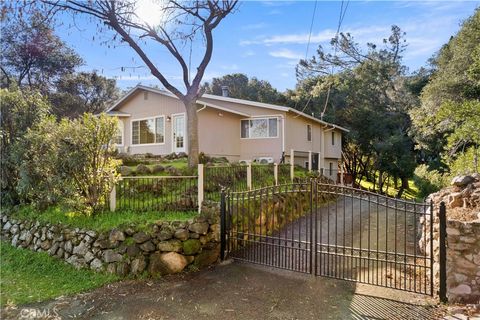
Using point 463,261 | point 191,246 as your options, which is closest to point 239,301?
point 191,246

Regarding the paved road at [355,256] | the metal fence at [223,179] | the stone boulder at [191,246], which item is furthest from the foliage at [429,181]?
the stone boulder at [191,246]

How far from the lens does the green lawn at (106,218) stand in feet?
21.5

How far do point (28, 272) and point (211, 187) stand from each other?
4.64m

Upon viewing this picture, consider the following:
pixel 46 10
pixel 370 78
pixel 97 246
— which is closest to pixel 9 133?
pixel 97 246

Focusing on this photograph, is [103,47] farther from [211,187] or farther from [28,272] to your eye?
[28,272]

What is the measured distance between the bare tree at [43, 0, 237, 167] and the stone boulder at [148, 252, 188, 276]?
580 cm

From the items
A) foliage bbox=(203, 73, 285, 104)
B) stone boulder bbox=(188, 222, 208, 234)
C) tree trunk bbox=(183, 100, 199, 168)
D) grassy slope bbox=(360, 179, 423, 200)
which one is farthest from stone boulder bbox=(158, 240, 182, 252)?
grassy slope bbox=(360, 179, 423, 200)

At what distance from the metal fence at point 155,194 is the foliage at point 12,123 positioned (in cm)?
285

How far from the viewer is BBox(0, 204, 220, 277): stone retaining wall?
611 centimetres

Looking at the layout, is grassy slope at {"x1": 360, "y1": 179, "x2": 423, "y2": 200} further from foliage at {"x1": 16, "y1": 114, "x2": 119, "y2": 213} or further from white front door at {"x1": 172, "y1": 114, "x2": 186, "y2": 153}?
foliage at {"x1": 16, "y1": 114, "x2": 119, "y2": 213}

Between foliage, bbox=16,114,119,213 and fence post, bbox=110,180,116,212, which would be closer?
Result: foliage, bbox=16,114,119,213

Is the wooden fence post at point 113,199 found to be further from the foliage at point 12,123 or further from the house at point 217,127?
the house at point 217,127

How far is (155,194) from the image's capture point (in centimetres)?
812

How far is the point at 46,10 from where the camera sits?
1074 centimetres
